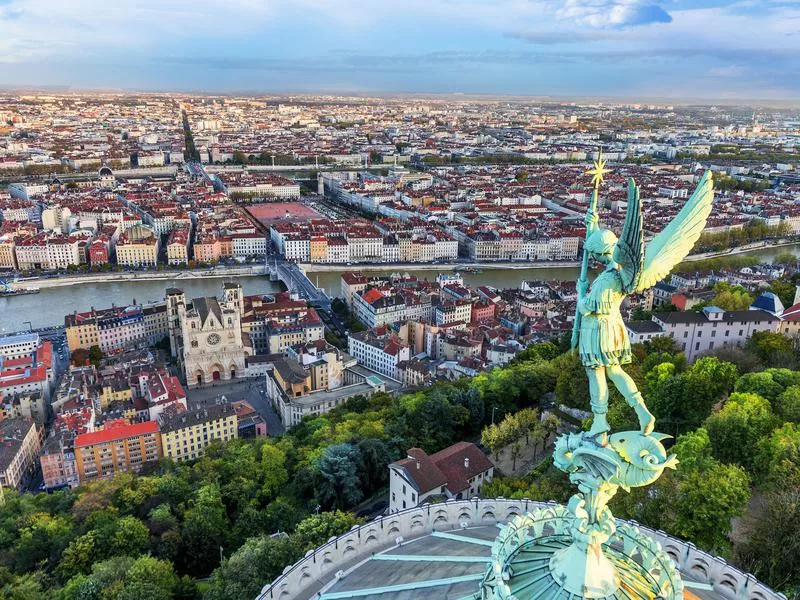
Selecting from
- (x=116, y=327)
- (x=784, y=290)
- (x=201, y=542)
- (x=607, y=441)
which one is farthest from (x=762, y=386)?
(x=116, y=327)

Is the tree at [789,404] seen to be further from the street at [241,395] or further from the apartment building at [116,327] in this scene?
the apartment building at [116,327]

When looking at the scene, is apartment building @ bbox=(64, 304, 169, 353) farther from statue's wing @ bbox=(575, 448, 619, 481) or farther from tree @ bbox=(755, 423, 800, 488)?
statue's wing @ bbox=(575, 448, 619, 481)

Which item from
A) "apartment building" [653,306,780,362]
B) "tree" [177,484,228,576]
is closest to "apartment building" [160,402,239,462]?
"tree" [177,484,228,576]

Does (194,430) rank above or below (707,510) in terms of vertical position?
below

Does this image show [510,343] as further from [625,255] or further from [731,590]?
[625,255]

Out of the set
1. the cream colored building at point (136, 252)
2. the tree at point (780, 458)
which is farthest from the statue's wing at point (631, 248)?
the cream colored building at point (136, 252)

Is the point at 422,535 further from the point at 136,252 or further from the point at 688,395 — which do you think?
the point at 136,252

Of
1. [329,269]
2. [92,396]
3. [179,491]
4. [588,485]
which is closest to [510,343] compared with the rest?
[179,491]
